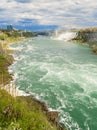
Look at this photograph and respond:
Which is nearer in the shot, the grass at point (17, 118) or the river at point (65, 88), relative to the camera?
the grass at point (17, 118)

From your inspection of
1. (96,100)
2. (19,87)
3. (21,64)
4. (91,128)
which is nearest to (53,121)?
(91,128)

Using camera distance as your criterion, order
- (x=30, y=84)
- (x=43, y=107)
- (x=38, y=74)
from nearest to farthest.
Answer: (x=43, y=107)
(x=30, y=84)
(x=38, y=74)

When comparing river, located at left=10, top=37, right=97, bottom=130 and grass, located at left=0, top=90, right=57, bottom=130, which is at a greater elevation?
grass, located at left=0, top=90, right=57, bottom=130

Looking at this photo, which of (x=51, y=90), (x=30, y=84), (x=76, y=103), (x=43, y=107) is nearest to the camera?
(x=43, y=107)

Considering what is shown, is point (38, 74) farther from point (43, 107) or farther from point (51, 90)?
point (43, 107)

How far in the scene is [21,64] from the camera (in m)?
71.9

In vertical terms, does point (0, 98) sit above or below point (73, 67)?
above

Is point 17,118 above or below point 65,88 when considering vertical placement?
above

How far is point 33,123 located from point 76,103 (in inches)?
641

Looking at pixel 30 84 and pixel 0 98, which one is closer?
pixel 0 98

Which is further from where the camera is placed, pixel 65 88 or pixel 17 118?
pixel 65 88

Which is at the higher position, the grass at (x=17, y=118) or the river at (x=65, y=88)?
the grass at (x=17, y=118)

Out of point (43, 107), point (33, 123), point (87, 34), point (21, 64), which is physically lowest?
point (87, 34)

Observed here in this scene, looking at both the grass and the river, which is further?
the river
